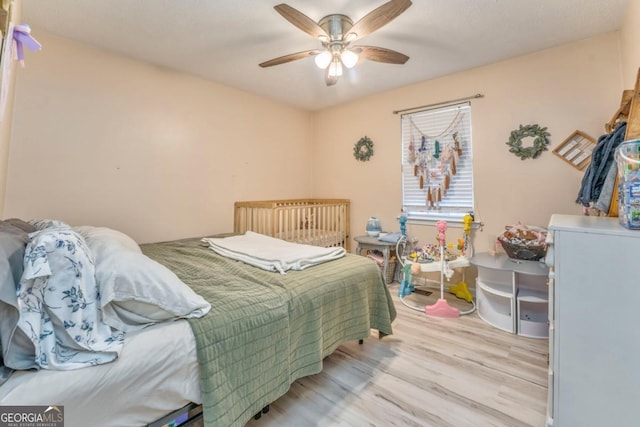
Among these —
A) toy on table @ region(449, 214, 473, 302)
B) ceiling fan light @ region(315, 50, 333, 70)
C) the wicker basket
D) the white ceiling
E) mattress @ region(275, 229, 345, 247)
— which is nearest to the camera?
the white ceiling

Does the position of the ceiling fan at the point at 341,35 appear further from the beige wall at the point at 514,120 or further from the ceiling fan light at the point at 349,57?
the beige wall at the point at 514,120

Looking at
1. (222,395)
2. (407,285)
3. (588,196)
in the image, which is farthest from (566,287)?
(407,285)

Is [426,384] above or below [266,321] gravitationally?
below

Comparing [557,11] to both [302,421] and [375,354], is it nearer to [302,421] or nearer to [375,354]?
[375,354]

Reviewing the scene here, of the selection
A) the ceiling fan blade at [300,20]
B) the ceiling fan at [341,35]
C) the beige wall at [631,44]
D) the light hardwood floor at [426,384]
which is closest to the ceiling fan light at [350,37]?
the ceiling fan at [341,35]

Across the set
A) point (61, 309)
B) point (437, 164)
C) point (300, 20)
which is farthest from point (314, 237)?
point (61, 309)

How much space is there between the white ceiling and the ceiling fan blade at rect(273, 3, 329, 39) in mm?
198

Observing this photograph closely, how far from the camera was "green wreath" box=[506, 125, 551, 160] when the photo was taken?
8.57 feet

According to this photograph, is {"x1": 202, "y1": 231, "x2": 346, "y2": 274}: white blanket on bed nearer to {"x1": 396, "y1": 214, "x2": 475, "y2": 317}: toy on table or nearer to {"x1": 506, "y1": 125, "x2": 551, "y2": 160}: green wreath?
{"x1": 396, "y1": 214, "x2": 475, "y2": 317}: toy on table

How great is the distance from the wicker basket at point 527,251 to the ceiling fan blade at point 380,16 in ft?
6.72

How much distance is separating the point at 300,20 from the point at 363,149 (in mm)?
2251

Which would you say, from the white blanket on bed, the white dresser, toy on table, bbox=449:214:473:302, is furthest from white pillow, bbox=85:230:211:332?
toy on table, bbox=449:214:473:302

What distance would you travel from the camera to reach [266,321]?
4.22 feet

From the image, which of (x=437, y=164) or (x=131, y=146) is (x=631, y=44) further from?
(x=131, y=146)
